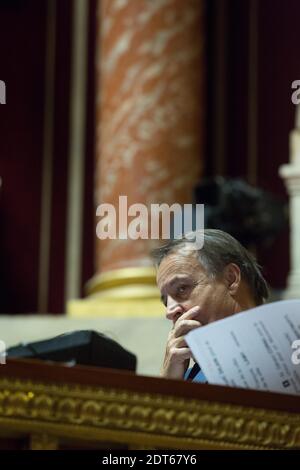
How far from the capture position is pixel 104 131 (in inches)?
232

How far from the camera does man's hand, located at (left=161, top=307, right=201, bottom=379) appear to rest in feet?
6.27

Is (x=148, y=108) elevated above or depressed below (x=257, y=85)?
below

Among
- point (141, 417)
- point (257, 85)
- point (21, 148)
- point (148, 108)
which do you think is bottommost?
point (141, 417)

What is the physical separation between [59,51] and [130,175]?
1.96 meters

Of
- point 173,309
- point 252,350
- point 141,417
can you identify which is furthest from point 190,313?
point 141,417

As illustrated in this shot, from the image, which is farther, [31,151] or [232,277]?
[31,151]

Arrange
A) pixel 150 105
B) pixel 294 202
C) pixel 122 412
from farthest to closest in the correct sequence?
pixel 150 105, pixel 294 202, pixel 122 412

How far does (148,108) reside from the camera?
5695 millimetres

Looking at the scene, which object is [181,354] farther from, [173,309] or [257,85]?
[257,85]

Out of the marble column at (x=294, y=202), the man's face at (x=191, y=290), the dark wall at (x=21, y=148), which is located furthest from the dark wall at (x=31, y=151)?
the man's face at (x=191, y=290)

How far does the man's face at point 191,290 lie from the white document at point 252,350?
0.96ft

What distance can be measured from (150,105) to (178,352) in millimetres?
3863

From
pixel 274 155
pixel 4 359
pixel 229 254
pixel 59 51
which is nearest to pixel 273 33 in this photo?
pixel 274 155
